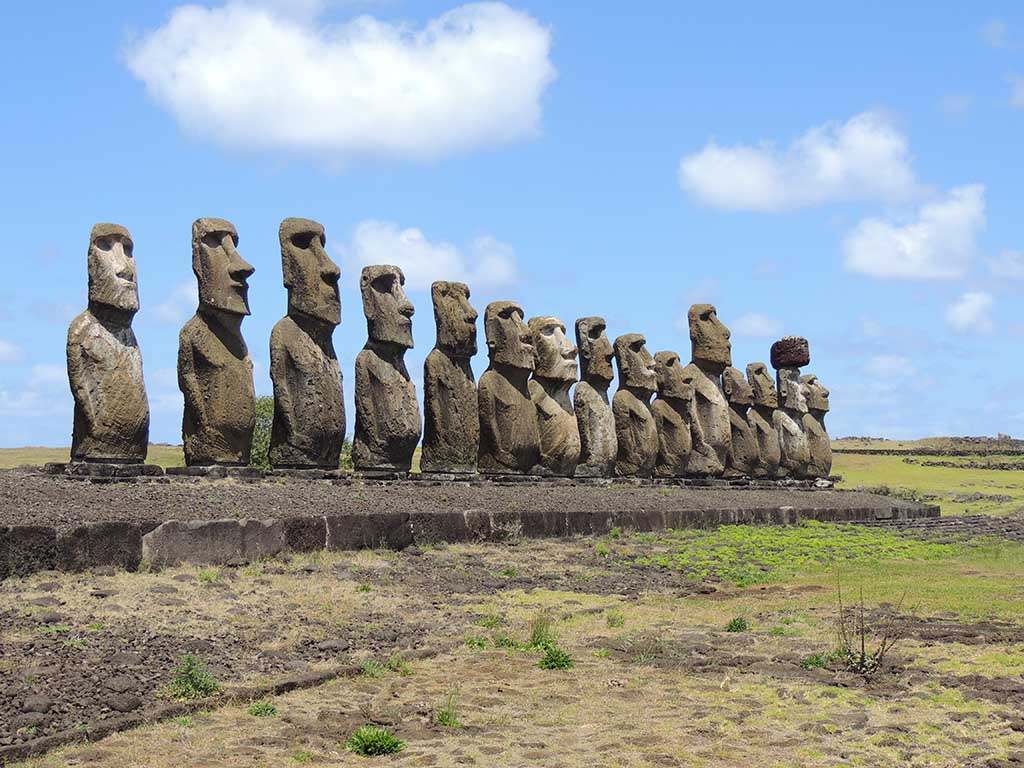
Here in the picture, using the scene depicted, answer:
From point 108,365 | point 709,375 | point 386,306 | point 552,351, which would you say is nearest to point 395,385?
point 386,306

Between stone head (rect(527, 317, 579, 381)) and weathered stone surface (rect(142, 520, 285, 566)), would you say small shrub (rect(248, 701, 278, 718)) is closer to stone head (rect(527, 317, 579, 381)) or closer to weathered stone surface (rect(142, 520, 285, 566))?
weathered stone surface (rect(142, 520, 285, 566))

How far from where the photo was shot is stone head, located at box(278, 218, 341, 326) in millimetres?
16250

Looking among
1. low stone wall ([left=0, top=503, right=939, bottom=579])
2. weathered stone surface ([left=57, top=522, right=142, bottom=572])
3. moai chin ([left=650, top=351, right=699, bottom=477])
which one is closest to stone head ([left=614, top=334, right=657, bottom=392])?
moai chin ([left=650, top=351, right=699, bottom=477])

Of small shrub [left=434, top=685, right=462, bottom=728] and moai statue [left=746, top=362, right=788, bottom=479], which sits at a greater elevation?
moai statue [left=746, top=362, right=788, bottom=479]

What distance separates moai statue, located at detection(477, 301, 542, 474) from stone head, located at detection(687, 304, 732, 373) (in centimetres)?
764

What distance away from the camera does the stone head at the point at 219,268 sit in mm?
15031

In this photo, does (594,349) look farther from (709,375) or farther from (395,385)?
(395,385)

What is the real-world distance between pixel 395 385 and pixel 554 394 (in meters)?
4.86

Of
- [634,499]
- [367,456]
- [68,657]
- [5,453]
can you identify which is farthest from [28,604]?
[5,453]

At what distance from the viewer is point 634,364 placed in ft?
78.8

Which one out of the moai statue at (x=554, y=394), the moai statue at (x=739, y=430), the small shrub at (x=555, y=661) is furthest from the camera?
the moai statue at (x=739, y=430)

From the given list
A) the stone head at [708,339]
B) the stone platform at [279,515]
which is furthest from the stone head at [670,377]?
the stone platform at [279,515]

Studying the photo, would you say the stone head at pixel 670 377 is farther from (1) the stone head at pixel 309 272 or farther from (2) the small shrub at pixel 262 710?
(2) the small shrub at pixel 262 710

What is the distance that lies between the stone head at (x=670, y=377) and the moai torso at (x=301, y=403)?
10256mm
